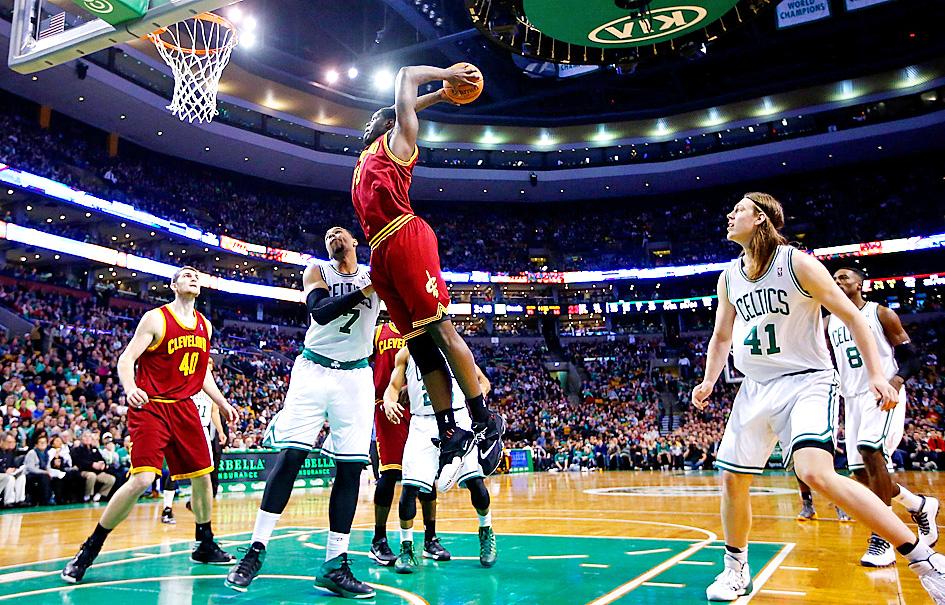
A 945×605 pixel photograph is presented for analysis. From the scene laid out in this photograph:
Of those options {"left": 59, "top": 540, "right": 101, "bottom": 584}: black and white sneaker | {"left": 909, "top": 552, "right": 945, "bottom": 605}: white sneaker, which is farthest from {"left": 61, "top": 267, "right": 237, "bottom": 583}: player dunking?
{"left": 909, "top": 552, "right": 945, "bottom": 605}: white sneaker

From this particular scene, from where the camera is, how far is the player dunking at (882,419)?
5527 millimetres

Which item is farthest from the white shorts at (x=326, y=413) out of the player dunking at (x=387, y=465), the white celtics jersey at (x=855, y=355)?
the white celtics jersey at (x=855, y=355)

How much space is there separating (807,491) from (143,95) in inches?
1164

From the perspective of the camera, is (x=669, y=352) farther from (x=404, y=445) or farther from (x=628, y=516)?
(x=404, y=445)

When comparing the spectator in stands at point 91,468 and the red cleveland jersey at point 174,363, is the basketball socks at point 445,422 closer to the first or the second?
the red cleveland jersey at point 174,363

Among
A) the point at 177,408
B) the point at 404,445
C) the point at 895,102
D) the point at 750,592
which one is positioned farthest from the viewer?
the point at 895,102

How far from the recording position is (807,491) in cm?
807

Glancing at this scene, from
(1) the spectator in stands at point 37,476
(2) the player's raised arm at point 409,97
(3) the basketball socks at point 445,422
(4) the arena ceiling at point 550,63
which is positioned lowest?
(1) the spectator in stands at point 37,476

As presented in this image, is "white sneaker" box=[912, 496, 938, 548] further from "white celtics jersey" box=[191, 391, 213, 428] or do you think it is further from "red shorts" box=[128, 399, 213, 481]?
"white celtics jersey" box=[191, 391, 213, 428]

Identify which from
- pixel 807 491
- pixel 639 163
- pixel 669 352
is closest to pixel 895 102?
pixel 639 163

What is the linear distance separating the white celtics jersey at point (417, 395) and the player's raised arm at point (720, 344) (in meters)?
2.37

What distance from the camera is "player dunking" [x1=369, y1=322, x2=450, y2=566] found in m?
5.52

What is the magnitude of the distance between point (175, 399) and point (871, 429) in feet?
19.8

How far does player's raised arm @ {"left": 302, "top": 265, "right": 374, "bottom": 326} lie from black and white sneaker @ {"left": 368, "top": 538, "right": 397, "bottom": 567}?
223 cm
